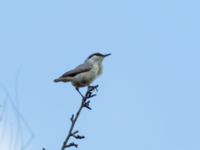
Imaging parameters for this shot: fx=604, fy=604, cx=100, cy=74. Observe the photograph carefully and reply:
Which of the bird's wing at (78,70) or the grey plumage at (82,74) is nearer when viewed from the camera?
the grey plumage at (82,74)

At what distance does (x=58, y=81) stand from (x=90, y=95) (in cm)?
356

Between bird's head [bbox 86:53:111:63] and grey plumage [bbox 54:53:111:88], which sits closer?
grey plumage [bbox 54:53:111:88]

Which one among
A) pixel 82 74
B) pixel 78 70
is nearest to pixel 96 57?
pixel 78 70

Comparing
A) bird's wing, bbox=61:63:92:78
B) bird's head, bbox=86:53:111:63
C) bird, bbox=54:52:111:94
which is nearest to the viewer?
bird, bbox=54:52:111:94

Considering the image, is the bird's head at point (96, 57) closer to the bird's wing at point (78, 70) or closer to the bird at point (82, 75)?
the bird at point (82, 75)

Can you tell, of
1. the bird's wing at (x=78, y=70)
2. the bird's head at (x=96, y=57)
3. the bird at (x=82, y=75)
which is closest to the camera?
the bird at (x=82, y=75)

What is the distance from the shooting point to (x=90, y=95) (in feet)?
19.9

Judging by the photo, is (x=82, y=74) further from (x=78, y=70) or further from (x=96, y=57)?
(x=96, y=57)

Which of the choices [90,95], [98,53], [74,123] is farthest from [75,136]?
[98,53]

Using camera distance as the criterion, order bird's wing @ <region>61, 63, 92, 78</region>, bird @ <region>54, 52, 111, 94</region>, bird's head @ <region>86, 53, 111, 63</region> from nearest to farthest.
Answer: bird @ <region>54, 52, 111, 94</region> < bird's wing @ <region>61, 63, 92, 78</region> < bird's head @ <region>86, 53, 111, 63</region>

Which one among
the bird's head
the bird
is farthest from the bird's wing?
the bird's head

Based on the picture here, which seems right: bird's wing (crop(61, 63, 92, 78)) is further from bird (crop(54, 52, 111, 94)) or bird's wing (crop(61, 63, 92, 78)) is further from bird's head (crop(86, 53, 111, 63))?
bird's head (crop(86, 53, 111, 63))

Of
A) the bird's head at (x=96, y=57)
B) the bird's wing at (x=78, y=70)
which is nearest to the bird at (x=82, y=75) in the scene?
the bird's wing at (x=78, y=70)

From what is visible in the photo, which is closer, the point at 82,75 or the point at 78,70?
the point at 82,75
